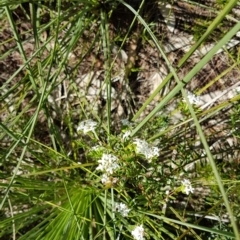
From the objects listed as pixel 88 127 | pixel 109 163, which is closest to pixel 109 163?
pixel 109 163

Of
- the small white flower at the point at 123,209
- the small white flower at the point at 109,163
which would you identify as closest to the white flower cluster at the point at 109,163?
the small white flower at the point at 109,163

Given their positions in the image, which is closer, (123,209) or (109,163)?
(109,163)

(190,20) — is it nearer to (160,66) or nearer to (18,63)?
(160,66)

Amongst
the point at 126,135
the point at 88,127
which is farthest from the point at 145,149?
A: the point at 88,127

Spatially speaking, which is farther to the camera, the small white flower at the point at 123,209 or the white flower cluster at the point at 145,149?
the small white flower at the point at 123,209

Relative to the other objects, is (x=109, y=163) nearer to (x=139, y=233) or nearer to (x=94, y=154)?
(x=94, y=154)

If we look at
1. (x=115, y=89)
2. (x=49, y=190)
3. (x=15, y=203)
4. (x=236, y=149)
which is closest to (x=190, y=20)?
(x=115, y=89)

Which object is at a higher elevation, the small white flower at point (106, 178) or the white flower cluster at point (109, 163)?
the white flower cluster at point (109, 163)

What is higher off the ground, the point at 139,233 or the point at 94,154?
the point at 94,154

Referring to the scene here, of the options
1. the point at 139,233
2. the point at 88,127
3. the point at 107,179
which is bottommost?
the point at 139,233

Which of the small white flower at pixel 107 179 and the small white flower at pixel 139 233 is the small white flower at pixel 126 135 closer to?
the small white flower at pixel 107 179

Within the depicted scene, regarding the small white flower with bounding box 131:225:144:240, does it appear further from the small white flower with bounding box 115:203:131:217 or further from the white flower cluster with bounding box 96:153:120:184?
the white flower cluster with bounding box 96:153:120:184
